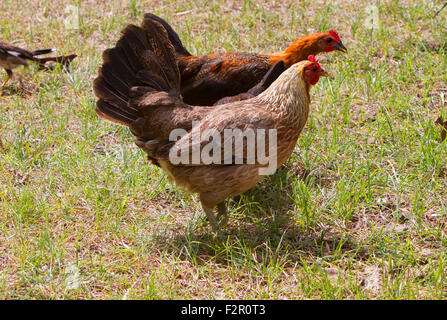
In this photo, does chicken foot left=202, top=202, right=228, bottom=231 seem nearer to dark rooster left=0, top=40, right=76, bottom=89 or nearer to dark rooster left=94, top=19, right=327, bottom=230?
dark rooster left=94, top=19, right=327, bottom=230

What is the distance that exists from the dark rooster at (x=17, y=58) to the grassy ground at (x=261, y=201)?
0.19 metres

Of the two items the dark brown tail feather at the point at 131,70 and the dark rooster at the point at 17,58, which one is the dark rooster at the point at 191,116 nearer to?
the dark brown tail feather at the point at 131,70

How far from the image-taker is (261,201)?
14.6ft

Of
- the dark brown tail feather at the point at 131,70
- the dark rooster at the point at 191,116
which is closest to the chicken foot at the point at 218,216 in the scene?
the dark rooster at the point at 191,116

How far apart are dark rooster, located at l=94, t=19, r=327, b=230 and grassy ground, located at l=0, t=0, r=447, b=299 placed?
432 millimetres

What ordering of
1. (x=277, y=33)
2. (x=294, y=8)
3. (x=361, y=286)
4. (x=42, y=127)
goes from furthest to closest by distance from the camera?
(x=294, y=8) < (x=277, y=33) < (x=42, y=127) < (x=361, y=286)

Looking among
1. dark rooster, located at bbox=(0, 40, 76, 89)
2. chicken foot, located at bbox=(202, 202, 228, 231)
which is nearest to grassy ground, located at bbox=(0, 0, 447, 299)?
chicken foot, located at bbox=(202, 202, 228, 231)

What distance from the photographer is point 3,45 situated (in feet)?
19.5

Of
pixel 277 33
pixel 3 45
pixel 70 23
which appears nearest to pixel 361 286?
pixel 277 33

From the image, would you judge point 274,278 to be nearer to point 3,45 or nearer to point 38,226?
point 38,226

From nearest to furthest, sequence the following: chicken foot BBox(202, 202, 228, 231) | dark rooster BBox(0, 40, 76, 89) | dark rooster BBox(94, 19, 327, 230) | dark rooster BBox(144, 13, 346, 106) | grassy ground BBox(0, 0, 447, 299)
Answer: grassy ground BBox(0, 0, 447, 299) < dark rooster BBox(94, 19, 327, 230) < chicken foot BBox(202, 202, 228, 231) < dark rooster BBox(144, 13, 346, 106) < dark rooster BBox(0, 40, 76, 89)

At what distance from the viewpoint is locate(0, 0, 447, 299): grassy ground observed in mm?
3527

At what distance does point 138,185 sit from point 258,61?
1635mm

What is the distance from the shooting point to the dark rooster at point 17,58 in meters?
5.89
